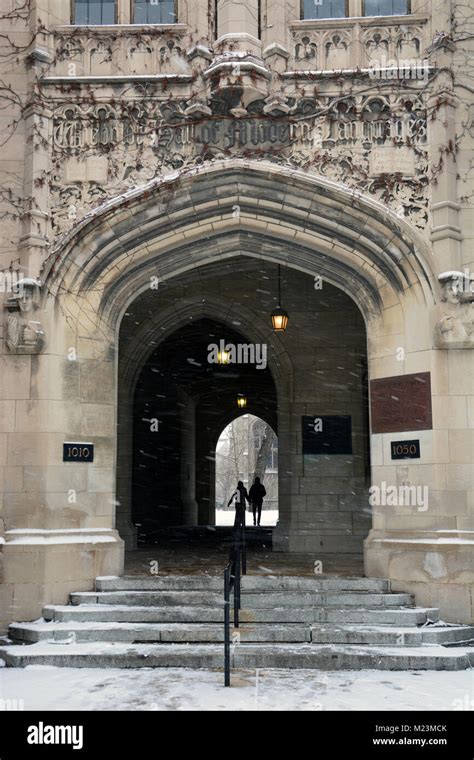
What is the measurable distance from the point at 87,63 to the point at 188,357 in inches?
386

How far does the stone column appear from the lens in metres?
20.0

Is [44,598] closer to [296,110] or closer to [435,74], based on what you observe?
[296,110]

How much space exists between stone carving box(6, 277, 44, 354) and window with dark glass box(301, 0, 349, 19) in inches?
178

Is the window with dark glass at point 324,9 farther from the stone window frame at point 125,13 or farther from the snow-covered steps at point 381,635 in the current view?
the snow-covered steps at point 381,635

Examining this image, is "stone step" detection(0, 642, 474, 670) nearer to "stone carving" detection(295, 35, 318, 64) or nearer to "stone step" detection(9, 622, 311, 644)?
"stone step" detection(9, 622, 311, 644)

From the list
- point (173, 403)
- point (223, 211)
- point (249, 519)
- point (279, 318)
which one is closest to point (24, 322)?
point (223, 211)

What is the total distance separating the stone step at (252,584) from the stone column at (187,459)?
10689 mm

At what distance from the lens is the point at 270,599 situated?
8.48m

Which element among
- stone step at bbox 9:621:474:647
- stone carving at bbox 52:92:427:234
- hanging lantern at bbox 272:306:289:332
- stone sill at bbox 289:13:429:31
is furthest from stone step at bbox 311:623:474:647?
stone sill at bbox 289:13:429:31

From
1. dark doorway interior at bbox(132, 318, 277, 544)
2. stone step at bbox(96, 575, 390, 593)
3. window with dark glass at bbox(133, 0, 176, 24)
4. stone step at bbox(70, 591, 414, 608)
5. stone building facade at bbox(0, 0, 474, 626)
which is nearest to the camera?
stone step at bbox(70, 591, 414, 608)

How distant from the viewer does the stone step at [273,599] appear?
27.8 ft

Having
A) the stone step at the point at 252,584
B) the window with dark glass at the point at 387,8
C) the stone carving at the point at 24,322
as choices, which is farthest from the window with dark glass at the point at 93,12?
the stone step at the point at 252,584

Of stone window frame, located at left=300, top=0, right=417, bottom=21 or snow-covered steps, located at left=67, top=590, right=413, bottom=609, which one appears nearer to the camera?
snow-covered steps, located at left=67, top=590, right=413, bottom=609
